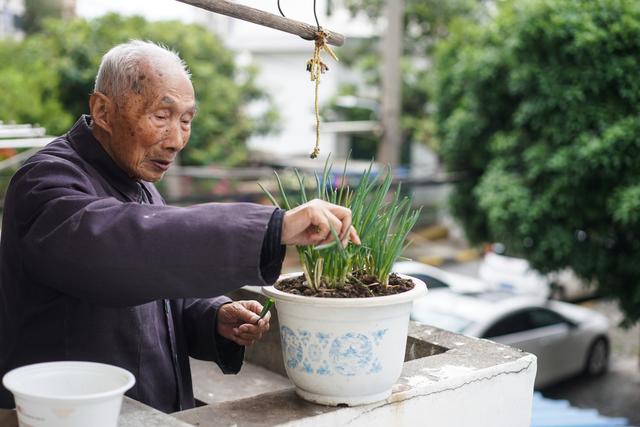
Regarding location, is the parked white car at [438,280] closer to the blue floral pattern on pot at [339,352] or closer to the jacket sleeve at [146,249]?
the blue floral pattern on pot at [339,352]

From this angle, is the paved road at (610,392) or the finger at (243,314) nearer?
the finger at (243,314)

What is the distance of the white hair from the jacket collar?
0.50 ft

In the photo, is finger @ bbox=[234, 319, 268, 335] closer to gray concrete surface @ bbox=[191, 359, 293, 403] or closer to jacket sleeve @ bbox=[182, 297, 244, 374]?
jacket sleeve @ bbox=[182, 297, 244, 374]

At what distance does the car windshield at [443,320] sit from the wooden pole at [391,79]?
2.89 m

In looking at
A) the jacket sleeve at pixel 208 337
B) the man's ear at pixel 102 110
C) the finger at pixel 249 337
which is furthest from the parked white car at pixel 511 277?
the man's ear at pixel 102 110

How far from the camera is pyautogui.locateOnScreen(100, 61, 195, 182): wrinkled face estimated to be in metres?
2.15

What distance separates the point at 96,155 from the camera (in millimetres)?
2252

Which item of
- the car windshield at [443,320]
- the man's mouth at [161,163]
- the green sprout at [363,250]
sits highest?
the man's mouth at [161,163]

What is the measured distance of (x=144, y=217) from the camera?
5.90ft

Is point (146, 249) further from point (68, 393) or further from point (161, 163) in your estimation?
point (161, 163)

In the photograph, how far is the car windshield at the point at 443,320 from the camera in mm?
8820

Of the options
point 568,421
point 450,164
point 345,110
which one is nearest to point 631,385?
point 450,164

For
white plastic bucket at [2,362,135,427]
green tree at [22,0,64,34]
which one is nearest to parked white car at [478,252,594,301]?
white plastic bucket at [2,362,135,427]

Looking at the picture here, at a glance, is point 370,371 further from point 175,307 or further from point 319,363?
point 175,307
